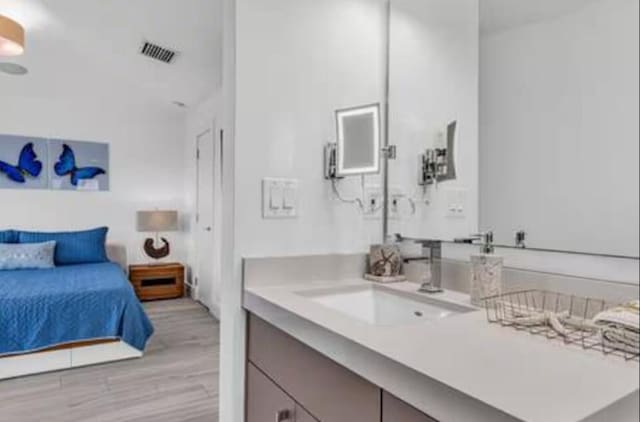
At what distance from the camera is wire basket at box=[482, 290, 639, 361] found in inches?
30.5

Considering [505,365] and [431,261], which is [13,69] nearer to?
[431,261]

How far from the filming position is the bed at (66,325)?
278 centimetres

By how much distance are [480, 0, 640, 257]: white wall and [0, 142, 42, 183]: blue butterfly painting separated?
4769mm

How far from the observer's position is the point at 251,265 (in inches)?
53.1

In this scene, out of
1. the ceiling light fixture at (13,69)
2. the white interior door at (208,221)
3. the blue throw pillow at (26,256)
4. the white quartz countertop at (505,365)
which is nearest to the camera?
the white quartz countertop at (505,365)

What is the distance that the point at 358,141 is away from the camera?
150cm

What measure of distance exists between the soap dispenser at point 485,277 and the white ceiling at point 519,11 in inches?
26.6

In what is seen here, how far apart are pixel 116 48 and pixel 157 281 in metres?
2.70

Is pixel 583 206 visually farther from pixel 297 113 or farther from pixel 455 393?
pixel 297 113

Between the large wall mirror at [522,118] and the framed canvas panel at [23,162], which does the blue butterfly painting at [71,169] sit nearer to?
the framed canvas panel at [23,162]

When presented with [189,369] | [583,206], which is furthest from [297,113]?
[189,369]

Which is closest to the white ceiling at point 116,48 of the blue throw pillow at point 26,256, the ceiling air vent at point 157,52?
the ceiling air vent at point 157,52

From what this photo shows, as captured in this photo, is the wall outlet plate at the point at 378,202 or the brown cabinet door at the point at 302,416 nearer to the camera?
the brown cabinet door at the point at 302,416

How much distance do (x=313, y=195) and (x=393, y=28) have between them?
0.74 metres
